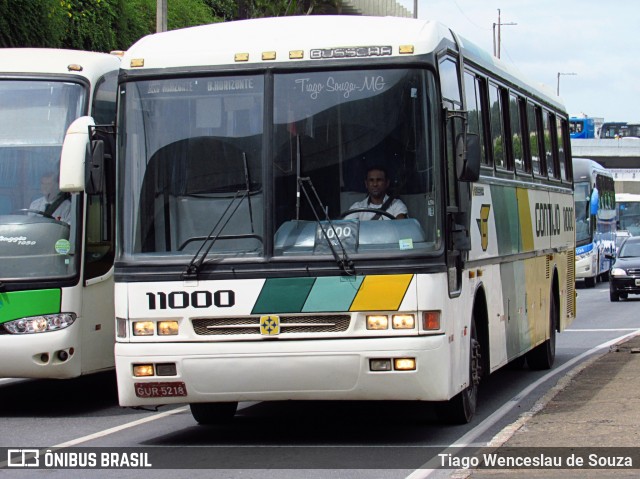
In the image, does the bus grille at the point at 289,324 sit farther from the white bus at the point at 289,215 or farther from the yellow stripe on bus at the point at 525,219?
the yellow stripe on bus at the point at 525,219

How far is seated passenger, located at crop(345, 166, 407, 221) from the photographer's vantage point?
995 cm

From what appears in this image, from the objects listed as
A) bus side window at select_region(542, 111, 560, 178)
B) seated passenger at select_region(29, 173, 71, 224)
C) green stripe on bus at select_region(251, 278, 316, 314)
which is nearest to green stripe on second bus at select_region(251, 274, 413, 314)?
green stripe on bus at select_region(251, 278, 316, 314)

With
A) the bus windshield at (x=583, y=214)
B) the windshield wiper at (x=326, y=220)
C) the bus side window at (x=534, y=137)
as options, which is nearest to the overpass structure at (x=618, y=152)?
the bus windshield at (x=583, y=214)

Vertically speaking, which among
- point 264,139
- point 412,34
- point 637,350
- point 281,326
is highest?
point 412,34

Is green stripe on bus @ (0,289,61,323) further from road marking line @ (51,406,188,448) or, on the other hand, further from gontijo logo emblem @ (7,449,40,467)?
gontijo logo emblem @ (7,449,40,467)

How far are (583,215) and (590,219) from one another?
0.25 meters

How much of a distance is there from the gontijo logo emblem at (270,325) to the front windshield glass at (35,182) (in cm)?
375

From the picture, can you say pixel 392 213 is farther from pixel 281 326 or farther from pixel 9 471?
pixel 9 471

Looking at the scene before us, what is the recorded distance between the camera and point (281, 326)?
981cm

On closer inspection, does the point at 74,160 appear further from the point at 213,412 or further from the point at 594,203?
the point at 594,203

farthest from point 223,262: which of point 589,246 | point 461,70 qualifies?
point 589,246

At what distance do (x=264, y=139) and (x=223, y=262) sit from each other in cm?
97

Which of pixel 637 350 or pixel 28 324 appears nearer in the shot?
pixel 28 324

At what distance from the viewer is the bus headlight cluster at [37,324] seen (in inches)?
506
